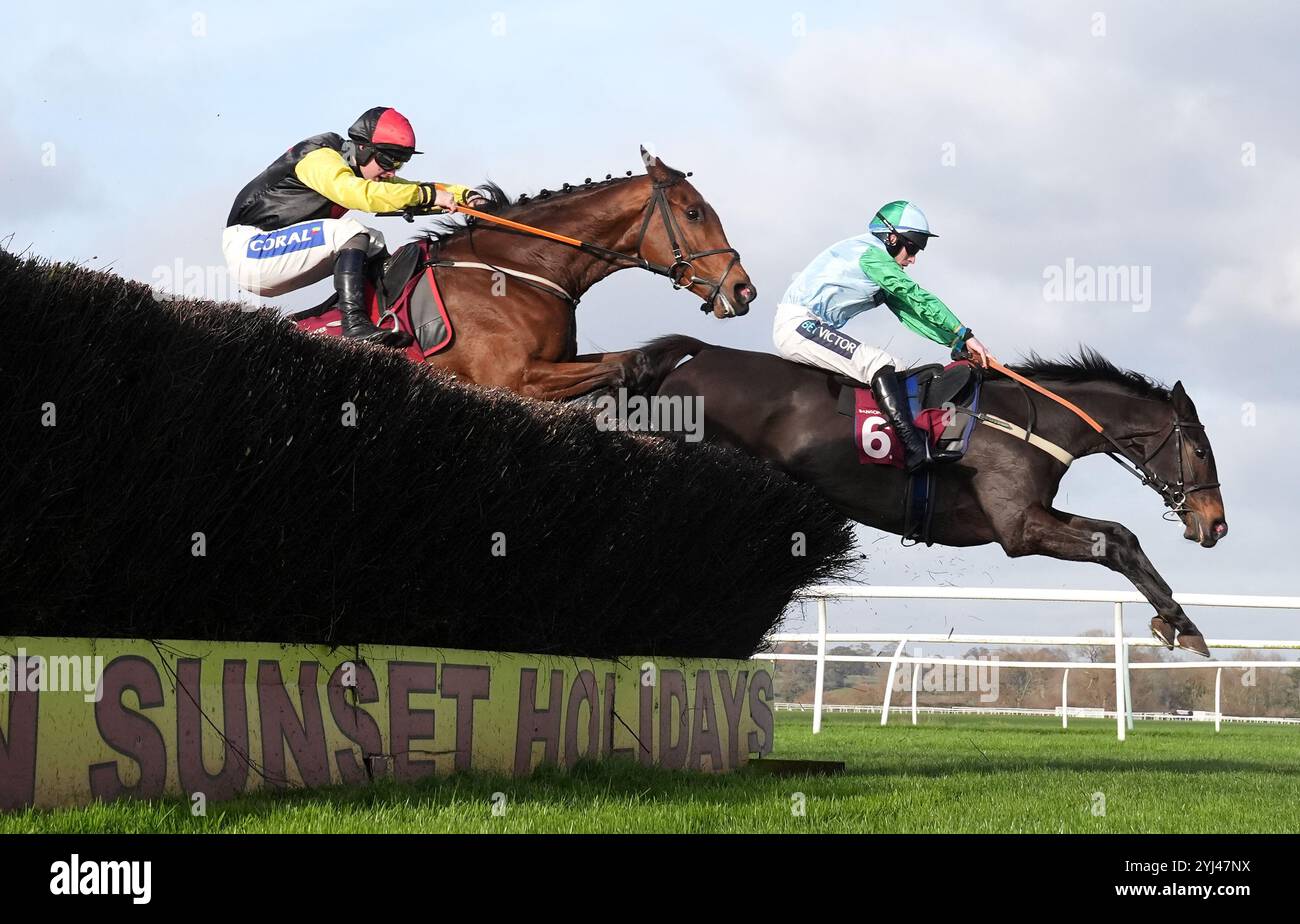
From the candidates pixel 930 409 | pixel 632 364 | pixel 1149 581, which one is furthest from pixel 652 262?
pixel 1149 581

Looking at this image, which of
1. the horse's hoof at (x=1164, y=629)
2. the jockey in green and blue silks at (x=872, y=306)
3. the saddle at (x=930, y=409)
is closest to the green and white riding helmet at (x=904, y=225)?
the jockey in green and blue silks at (x=872, y=306)

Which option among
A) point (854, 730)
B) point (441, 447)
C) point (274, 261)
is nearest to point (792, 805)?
point (441, 447)

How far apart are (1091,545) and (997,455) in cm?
76

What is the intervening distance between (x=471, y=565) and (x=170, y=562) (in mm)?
1414

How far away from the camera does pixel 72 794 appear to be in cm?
423

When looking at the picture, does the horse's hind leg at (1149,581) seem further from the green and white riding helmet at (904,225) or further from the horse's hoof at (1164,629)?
the green and white riding helmet at (904,225)

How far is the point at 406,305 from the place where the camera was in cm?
742

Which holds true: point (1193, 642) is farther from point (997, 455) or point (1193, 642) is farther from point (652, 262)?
point (652, 262)

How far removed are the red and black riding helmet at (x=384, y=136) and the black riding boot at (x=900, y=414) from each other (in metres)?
2.92

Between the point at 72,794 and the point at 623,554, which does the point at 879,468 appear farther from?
the point at 72,794

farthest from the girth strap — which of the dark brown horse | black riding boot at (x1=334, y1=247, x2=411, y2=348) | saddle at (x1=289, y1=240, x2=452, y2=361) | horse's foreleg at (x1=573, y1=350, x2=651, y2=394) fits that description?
black riding boot at (x1=334, y1=247, x2=411, y2=348)

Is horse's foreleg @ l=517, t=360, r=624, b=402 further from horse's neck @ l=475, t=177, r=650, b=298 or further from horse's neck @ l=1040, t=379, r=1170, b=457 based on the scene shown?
horse's neck @ l=1040, t=379, r=1170, b=457

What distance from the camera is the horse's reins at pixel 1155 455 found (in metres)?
8.81

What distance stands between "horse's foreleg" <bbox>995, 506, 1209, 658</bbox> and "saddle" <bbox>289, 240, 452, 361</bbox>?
11.9 feet
